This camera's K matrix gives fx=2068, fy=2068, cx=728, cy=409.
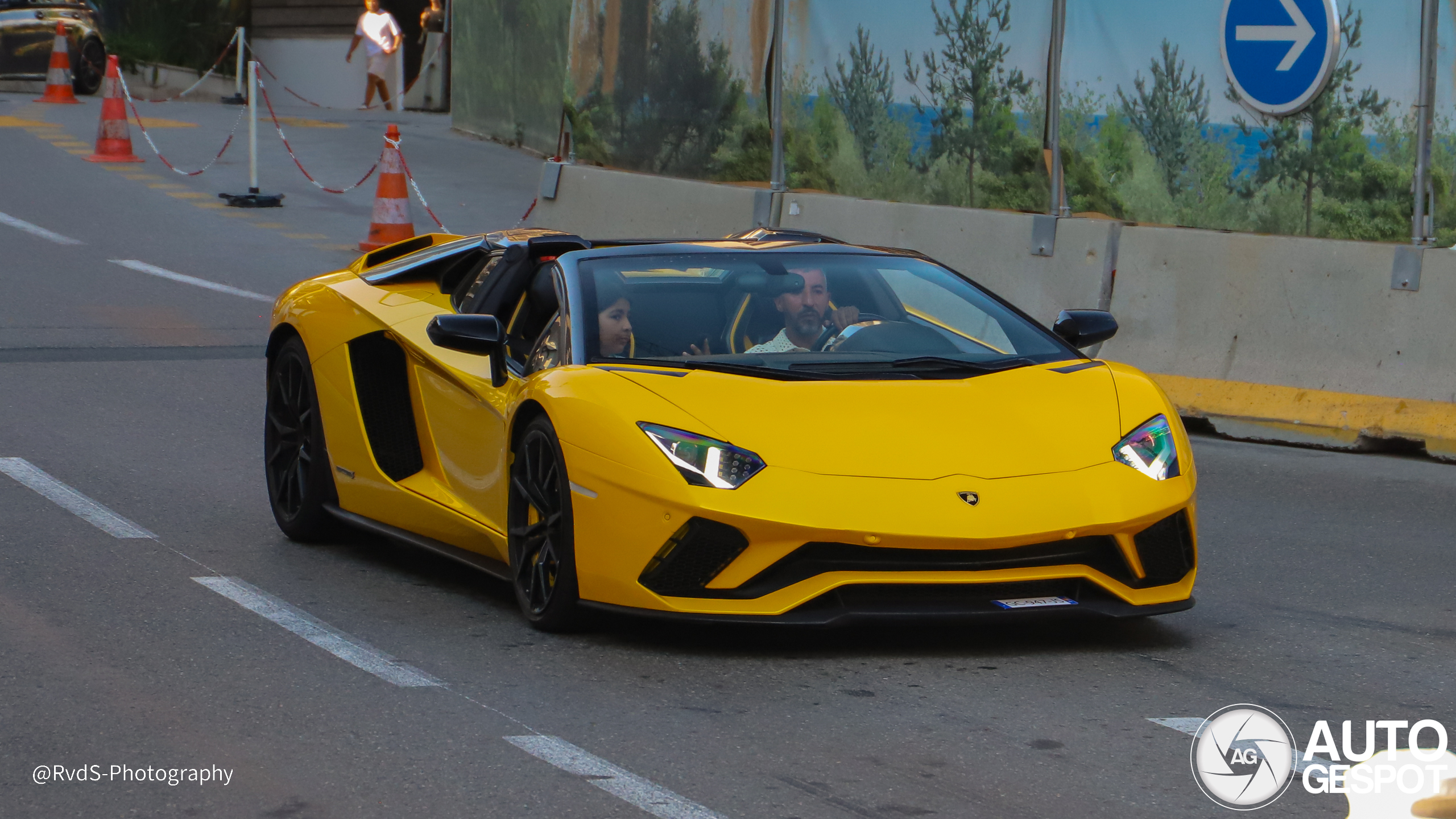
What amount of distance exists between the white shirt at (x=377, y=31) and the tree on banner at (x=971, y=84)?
20621 millimetres

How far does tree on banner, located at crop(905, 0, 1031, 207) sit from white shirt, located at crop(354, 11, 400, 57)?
67.7 feet

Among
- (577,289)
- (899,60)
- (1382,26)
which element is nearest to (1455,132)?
(1382,26)

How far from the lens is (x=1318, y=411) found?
33.0ft

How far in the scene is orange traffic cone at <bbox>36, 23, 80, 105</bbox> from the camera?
28.2m

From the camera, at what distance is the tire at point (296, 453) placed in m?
7.62

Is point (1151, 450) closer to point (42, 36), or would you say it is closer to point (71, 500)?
point (71, 500)

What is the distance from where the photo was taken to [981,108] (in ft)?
40.6

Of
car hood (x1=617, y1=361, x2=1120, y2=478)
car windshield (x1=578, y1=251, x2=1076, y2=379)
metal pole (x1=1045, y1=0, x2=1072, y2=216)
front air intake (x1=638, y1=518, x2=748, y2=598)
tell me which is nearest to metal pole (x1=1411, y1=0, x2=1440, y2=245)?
metal pole (x1=1045, y1=0, x2=1072, y2=216)

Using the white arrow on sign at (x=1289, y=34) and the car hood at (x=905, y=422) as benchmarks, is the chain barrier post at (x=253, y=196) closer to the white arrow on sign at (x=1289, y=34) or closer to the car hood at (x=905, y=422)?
the white arrow on sign at (x=1289, y=34)

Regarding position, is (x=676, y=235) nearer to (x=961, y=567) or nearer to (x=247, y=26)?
(x=961, y=567)

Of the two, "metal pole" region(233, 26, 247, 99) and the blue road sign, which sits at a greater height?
the blue road sign

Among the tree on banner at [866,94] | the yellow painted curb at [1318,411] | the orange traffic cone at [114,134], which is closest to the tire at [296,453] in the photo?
the yellow painted curb at [1318,411]

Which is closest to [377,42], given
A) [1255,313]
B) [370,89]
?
[370,89]

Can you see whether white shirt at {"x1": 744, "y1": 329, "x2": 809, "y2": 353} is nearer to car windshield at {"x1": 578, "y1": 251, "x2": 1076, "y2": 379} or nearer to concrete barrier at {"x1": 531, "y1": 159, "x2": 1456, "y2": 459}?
car windshield at {"x1": 578, "y1": 251, "x2": 1076, "y2": 379}
